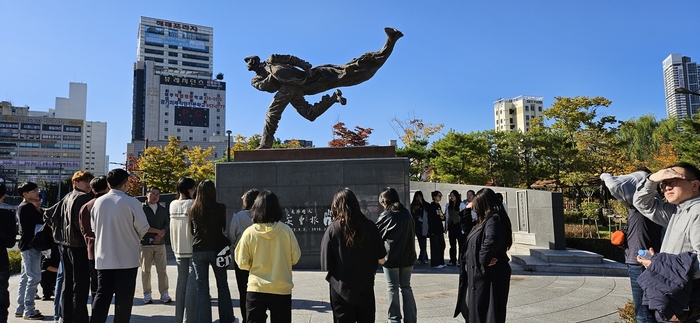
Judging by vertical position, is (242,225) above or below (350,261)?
above

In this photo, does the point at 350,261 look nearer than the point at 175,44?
Yes

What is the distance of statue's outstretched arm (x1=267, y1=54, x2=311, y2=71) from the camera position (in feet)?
32.7

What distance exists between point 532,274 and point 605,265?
162 cm

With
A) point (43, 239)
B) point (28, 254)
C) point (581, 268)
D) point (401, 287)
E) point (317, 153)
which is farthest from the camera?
point (317, 153)

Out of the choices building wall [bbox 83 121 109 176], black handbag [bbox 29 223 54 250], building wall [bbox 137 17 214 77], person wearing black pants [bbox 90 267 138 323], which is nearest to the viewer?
person wearing black pants [bbox 90 267 138 323]

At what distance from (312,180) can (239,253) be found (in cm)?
567

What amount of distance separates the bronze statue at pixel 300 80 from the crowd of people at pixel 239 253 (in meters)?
4.91

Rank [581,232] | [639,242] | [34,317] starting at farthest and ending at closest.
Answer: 1. [581,232]
2. [34,317]
3. [639,242]

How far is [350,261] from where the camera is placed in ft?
11.5

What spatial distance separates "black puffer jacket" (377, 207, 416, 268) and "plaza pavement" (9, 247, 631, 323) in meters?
1.13

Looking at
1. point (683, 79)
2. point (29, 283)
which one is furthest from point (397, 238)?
point (683, 79)

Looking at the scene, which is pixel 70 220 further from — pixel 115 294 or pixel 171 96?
pixel 171 96

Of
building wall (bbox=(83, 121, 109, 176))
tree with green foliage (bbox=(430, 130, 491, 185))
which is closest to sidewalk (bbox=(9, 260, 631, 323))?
tree with green foliage (bbox=(430, 130, 491, 185))

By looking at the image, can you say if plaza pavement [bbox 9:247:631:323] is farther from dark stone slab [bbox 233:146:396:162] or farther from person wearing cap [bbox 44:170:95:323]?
dark stone slab [bbox 233:146:396:162]
